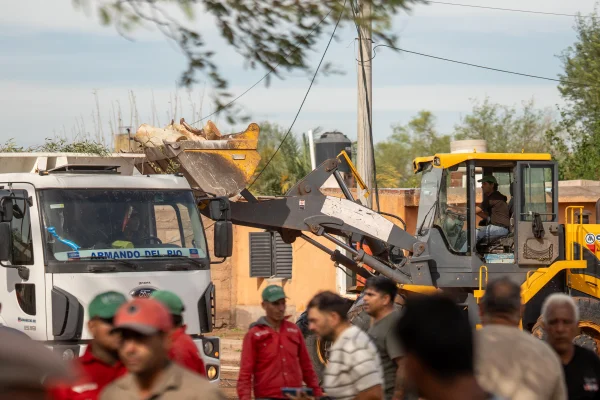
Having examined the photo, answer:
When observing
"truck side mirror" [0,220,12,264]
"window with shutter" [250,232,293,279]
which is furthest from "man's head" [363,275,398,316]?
"window with shutter" [250,232,293,279]

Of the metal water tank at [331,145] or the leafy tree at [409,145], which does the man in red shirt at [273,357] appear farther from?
the leafy tree at [409,145]

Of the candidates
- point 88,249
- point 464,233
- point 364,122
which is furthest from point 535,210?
point 88,249

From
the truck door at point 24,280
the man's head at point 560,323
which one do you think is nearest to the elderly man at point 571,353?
the man's head at point 560,323

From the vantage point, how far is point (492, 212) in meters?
14.3

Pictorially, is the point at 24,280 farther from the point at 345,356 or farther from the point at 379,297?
the point at 345,356

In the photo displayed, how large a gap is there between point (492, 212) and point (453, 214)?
0.59m

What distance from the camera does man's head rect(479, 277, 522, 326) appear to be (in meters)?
5.35

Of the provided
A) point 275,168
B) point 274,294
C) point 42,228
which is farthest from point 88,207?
point 275,168

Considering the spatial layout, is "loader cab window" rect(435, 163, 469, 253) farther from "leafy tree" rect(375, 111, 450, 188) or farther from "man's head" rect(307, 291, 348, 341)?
"leafy tree" rect(375, 111, 450, 188)

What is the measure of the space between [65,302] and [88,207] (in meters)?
1.08

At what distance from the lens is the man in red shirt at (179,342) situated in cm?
592

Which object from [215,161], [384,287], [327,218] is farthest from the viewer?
[327,218]

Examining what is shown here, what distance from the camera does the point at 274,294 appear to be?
25.1ft

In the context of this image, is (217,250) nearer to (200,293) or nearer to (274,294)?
(200,293)
